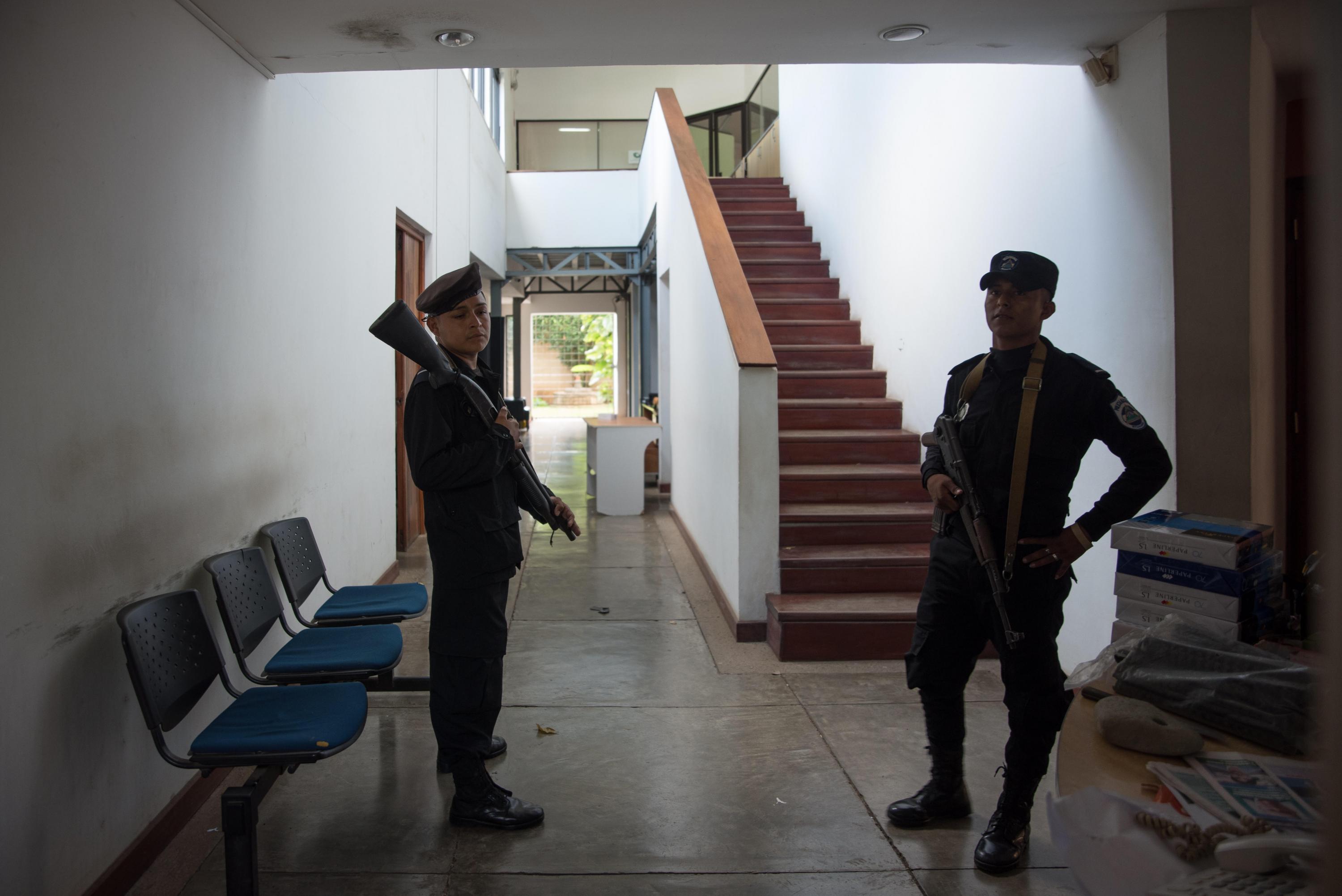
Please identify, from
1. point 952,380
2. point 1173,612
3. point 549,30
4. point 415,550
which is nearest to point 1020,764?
point 1173,612

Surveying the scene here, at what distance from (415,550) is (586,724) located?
139 inches

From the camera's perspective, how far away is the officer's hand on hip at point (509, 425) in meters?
2.64

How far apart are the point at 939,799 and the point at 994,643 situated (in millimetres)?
604

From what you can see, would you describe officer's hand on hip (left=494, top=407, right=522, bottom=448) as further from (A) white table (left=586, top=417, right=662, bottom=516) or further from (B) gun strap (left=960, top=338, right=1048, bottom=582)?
(A) white table (left=586, top=417, right=662, bottom=516)

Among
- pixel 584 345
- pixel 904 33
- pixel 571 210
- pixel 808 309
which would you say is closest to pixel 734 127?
pixel 571 210

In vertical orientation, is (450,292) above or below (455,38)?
below

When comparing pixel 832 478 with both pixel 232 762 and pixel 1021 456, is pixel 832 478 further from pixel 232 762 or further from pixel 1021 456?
pixel 232 762

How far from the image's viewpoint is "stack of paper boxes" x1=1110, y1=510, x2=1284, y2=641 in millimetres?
2053

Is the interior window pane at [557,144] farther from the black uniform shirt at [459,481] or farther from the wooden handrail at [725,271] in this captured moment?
the black uniform shirt at [459,481]

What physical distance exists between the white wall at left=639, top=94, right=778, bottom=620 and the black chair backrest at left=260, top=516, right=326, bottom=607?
6.55ft

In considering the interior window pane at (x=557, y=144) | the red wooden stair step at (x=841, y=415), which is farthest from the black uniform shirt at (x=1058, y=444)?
the interior window pane at (x=557, y=144)

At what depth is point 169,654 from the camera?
7.66 feet

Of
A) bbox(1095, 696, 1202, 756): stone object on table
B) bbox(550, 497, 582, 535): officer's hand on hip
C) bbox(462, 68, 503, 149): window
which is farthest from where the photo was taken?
bbox(462, 68, 503, 149): window

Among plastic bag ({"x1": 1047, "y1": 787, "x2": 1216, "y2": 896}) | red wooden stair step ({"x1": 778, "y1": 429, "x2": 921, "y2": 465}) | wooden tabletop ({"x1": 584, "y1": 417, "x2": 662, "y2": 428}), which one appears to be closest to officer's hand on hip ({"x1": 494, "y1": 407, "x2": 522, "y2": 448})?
plastic bag ({"x1": 1047, "y1": 787, "x2": 1216, "y2": 896})
